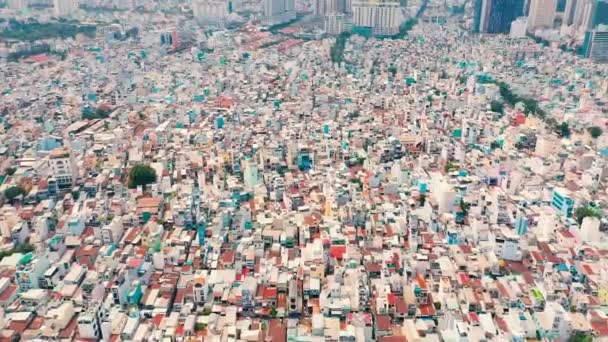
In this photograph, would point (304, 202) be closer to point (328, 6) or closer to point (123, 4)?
point (328, 6)

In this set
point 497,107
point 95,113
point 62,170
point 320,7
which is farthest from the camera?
Result: point 320,7

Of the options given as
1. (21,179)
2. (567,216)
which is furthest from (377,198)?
(21,179)

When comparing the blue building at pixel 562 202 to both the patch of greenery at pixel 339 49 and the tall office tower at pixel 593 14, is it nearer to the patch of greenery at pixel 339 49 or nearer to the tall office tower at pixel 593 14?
the patch of greenery at pixel 339 49

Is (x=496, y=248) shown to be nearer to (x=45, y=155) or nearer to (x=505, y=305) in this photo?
(x=505, y=305)

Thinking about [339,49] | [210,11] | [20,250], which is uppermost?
[210,11]

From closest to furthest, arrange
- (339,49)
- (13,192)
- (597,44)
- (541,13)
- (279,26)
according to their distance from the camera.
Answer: (13,192) < (597,44) < (339,49) < (541,13) < (279,26)

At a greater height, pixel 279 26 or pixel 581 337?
pixel 279 26

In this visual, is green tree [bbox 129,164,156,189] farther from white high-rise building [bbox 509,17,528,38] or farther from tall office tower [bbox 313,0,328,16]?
tall office tower [bbox 313,0,328,16]

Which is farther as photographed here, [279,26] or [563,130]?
[279,26]

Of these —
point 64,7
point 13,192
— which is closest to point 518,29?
point 13,192
